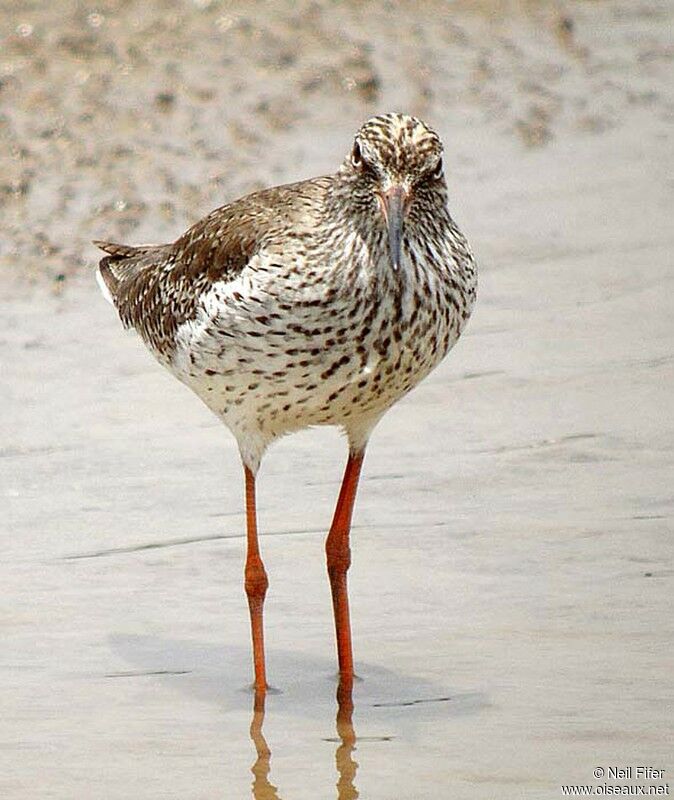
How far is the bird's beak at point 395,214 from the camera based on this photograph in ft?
21.3

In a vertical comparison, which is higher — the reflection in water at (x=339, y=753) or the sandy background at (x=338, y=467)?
the sandy background at (x=338, y=467)

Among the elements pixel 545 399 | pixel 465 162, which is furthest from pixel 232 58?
pixel 545 399

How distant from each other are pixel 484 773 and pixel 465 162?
25.6 ft

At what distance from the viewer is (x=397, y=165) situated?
655 centimetres

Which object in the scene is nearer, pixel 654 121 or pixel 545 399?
pixel 545 399

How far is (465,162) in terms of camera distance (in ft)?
44.7

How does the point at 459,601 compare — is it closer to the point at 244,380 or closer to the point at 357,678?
the point at 357,678

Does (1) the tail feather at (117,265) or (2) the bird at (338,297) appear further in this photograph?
(1) the tail feather at (117,265)

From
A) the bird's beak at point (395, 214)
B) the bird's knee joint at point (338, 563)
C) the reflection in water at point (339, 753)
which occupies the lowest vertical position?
the reflection in water at point (339, 753)

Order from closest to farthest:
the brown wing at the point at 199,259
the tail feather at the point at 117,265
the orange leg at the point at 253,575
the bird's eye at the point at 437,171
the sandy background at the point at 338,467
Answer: the bird's eye at the point at 437,171 → the sandy background at the point at 338,467 → the brown wing at the point at 199,259 → the orange leg at the point at 253,575 → the tail feather at the point at 117,265

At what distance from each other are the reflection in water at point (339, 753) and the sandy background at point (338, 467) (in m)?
0.03

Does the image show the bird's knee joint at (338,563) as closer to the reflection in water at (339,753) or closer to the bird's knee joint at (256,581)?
the bird's knee joint at (256,581)

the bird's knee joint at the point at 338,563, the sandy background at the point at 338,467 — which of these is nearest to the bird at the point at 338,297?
the bird's knee joint at the point at 338,563

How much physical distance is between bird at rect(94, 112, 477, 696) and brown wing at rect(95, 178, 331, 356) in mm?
12
